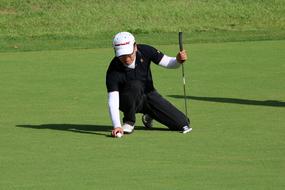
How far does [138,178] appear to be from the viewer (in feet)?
30.3

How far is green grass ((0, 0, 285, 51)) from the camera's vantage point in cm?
2647

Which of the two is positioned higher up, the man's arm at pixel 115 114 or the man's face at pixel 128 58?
the man's face at pixel 128 58

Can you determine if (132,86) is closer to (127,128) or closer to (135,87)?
(135,87)

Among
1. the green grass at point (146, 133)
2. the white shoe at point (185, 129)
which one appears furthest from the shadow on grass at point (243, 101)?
the white shoe at point (185, 129)

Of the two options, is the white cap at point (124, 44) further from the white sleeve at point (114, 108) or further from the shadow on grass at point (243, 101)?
the shadow on grass at point (243, 101)

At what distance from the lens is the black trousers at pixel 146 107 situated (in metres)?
A: 11.9

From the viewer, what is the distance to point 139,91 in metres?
12.0

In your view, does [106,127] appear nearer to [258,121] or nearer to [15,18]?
[258,121]

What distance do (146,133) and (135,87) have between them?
0.58m

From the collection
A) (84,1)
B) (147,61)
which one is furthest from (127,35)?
(84,1)

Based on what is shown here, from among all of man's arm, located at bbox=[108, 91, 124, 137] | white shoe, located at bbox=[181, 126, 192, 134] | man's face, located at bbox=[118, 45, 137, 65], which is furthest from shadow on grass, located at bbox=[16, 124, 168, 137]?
man's face, located at bbox=[118, 45, 137, 65]

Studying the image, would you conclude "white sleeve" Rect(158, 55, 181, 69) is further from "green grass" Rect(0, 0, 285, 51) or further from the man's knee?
"green grass" Rect(0, 0, 285, 51)

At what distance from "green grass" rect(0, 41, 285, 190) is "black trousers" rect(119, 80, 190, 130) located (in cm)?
16

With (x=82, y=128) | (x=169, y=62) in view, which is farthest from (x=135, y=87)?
(x=82, y=128)
